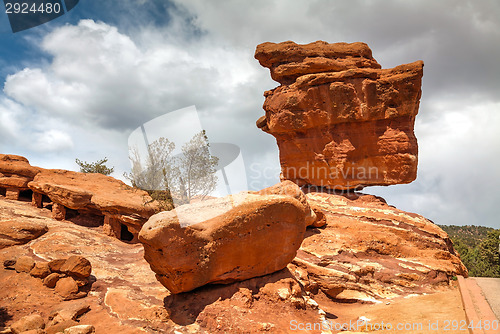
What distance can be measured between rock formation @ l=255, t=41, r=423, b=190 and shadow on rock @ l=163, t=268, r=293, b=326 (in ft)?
33.0

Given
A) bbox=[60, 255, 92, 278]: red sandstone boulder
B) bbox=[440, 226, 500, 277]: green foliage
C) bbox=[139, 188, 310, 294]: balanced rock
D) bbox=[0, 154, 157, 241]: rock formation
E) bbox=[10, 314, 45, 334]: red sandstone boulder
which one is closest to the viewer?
bbox=[10, 314, 45, 334]: red sandstone boulder

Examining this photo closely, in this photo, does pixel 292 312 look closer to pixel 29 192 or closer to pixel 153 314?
pixel 153 314

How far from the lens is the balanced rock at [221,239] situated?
6973 mm

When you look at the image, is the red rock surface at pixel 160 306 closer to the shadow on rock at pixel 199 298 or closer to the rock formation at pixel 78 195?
the shadow on rock at pixel 199 298

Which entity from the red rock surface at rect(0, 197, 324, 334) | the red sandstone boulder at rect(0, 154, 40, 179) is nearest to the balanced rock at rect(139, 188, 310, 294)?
the red rock surface at rect(0, 197, 324, 334)

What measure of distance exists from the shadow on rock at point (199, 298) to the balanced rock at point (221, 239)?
0.20 metres

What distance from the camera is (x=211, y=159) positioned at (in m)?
23.0

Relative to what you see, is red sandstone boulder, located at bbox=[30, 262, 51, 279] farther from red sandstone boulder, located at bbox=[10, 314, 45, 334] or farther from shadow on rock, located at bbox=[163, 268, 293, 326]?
shadow on rock, located at bbox=[163, 268, 293, 326]

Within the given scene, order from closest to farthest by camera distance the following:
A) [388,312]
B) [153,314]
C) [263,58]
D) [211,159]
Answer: [153,314]
[388,312]
[263,58]
[211,159]

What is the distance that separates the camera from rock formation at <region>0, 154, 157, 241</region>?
16609mm

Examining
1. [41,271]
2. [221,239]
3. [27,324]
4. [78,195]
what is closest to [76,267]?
[41,271]

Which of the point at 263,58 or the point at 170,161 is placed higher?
the point at 263,58

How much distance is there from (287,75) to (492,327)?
1441cm

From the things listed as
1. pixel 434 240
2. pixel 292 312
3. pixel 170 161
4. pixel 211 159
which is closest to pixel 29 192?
pixel 170 161
